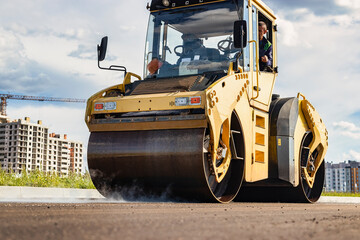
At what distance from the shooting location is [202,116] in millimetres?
7547

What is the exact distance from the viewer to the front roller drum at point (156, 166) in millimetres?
7453

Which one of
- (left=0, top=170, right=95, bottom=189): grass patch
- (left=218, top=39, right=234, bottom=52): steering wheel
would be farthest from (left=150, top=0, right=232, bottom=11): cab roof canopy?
(left=0, top=170, right=95, bottom=189): grass patch

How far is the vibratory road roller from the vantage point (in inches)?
301

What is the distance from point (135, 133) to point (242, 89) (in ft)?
6.01

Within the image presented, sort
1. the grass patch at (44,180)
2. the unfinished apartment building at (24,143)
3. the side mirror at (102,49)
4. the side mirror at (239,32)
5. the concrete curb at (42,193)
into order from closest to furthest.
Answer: the side mirror at (239,32), the side mirror at (102,49), the concrete curb at (42,193), the grass patch at (44,180), the unfinished apartment building at (24,143)

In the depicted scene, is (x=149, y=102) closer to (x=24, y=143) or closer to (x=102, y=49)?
(x=102, y=49)

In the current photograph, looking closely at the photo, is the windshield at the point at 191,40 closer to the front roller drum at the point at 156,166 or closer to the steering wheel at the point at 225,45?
the steering wheel at the point at 225,45

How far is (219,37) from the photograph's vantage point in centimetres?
916

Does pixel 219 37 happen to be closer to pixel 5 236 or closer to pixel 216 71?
pixel 216 71

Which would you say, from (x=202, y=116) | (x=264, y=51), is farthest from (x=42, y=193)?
A: (x=264, y=51)

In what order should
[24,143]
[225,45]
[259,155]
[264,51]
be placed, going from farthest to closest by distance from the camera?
1. [24,143]
2. [264,51]
3. [259,155]
4. [225,45]

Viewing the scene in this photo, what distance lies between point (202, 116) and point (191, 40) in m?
2.20

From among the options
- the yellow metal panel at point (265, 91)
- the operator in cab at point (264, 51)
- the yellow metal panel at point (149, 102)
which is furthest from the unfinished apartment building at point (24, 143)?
the yellow metal panel at point (149, 102)

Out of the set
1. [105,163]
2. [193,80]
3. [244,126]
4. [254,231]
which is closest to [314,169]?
[244,126]
